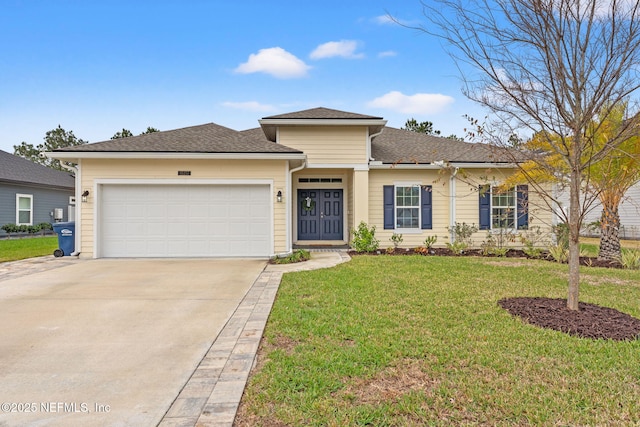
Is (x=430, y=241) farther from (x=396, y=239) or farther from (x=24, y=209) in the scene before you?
(x=24, y=209)

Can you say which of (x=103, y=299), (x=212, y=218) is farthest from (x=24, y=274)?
(x=212, y=218)

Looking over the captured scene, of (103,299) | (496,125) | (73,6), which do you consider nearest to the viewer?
(496,125)

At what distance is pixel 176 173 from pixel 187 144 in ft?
2.97

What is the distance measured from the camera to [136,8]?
37.4 ft

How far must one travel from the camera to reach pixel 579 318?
13.3 ft

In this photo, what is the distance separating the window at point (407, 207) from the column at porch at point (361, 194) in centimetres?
78

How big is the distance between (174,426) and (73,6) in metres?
13.8

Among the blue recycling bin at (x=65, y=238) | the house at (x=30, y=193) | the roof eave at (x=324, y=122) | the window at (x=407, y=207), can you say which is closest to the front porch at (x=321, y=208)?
the window at (x=407, y=207)

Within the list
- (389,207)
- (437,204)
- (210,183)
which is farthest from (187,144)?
(437,204)

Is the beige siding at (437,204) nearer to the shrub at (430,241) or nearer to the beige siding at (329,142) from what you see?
the shrub at (430,241)

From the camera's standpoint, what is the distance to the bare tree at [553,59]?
374 centimetres

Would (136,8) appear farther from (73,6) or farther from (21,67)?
(21,67)

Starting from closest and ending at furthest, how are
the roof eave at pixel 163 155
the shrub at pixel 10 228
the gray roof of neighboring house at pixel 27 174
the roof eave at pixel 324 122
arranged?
the roof eave at pixel 163 155
the roof eave at pixel 324 122
the shrub at pixel 10 228
the gray roof of neighboring house at pixel 27 174

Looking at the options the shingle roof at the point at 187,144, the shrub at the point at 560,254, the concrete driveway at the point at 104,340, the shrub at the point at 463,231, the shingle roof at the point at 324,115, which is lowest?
the concrete driveway at the point at 104,340
